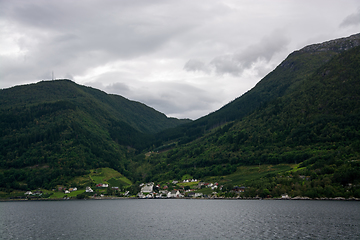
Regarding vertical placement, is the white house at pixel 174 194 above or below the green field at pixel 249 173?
below

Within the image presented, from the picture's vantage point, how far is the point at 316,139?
591 feet

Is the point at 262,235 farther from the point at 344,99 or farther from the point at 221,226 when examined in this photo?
the point at 344,99

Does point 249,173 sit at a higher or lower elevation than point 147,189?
higher

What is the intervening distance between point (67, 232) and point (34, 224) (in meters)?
15.8

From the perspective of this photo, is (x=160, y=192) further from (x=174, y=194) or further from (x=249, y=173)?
(x=249, y=173)

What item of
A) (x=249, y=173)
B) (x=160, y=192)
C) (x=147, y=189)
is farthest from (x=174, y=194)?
(x=249, y=173)

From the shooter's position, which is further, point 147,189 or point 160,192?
point 147,189

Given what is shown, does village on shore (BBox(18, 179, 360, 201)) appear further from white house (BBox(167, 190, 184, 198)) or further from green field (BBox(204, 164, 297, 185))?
green field (BBox(204, 164, 297, 185))

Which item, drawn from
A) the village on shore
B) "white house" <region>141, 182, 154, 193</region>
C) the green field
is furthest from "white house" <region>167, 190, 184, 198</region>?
the green field

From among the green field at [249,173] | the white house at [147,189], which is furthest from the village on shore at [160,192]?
the green field at [249,173]

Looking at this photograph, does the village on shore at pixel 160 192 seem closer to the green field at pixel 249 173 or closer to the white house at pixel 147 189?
the white house at pixel 147 189

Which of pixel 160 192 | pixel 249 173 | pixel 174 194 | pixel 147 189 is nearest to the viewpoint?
pixel 174 194

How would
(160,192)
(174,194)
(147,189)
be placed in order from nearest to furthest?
(174,194), (160,192), (147,189)

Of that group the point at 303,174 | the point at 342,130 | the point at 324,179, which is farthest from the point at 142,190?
the point at 342,130
